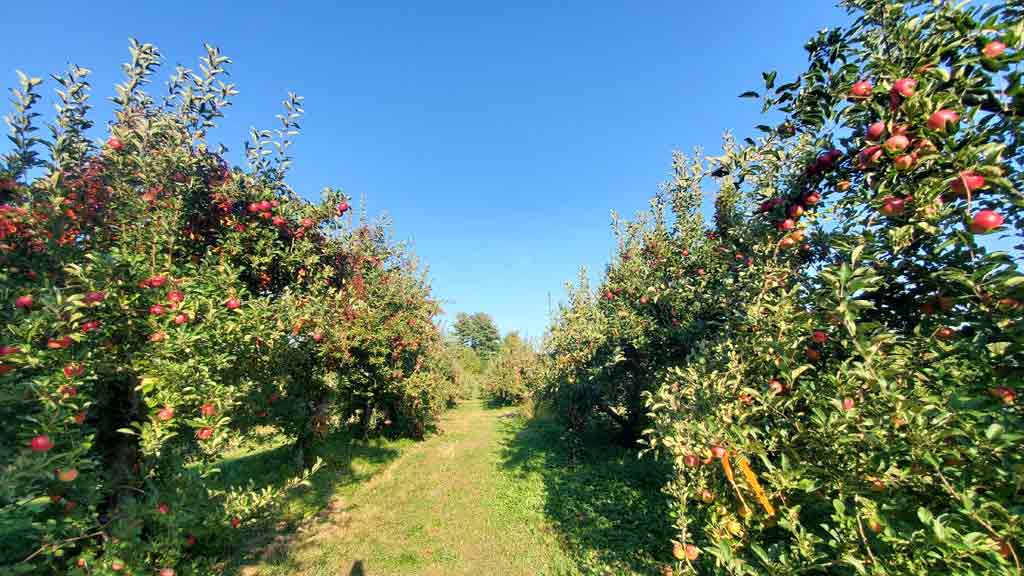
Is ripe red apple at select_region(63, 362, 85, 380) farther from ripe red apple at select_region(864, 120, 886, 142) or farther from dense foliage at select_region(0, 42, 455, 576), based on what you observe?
ripe red apple at select_region(864, 120, 886, 142)

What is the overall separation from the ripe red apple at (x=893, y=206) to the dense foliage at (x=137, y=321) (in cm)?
569

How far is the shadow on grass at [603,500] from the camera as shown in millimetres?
6225

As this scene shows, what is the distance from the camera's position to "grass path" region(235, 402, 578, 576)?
627 cm

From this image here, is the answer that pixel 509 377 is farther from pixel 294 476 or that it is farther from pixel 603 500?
pixel 603 500

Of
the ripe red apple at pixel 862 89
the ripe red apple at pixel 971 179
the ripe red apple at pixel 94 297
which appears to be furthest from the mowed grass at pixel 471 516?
the ripe red apple at pixel 862 89

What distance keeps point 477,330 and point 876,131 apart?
72322mm

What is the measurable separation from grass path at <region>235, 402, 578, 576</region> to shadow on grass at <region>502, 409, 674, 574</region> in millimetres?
407

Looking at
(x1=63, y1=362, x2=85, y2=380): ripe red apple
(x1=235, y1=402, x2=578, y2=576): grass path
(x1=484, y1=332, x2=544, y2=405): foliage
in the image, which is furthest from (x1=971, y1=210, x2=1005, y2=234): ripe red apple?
(x1=484, y1=332, x2=544, y2=405): foliage

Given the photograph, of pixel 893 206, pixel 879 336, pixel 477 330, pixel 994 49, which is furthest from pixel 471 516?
pixel 477 330

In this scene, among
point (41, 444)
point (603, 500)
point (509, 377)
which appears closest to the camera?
point (41, 444)

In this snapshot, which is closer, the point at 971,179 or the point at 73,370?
the point at 971,179

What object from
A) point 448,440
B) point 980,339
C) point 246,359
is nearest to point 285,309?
point 246,359

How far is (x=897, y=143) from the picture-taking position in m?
2.25

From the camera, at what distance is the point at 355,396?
14.3 metres
